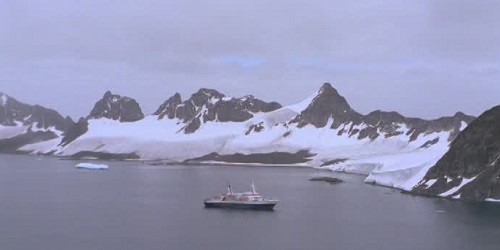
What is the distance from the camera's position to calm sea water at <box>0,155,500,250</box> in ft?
175

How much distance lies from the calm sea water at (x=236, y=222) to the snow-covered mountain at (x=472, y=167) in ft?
16.7

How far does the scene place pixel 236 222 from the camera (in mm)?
67312

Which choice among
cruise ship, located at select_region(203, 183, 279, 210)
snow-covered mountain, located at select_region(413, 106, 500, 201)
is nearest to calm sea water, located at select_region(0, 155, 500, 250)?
cruise ship, located at select_region(203, 183, 279, 210)

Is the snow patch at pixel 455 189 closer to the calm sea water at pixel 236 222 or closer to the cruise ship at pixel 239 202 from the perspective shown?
the calm sea water at pixel 236 222

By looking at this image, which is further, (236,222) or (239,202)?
(239,202)

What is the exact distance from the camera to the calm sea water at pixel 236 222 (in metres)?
53.4

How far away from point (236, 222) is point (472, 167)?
42994mm

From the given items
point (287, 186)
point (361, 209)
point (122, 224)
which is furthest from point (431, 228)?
point (287, 186)

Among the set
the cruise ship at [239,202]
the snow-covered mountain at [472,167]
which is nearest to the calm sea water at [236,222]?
the cruise ship at [239,202]

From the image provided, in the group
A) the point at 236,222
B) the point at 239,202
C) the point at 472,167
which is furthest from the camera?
the point at 472,167

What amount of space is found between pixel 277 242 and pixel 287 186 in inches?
2388

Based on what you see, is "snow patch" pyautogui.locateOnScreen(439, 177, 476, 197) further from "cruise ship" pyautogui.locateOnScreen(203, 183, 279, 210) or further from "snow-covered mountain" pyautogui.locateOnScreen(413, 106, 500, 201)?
"cruise ship" pyautogui.locateOnScreen(203, 183, 279, 210)

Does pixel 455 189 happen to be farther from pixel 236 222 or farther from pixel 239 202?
pixel 236 222

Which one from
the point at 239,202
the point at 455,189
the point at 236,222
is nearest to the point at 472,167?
the point at 455,189
